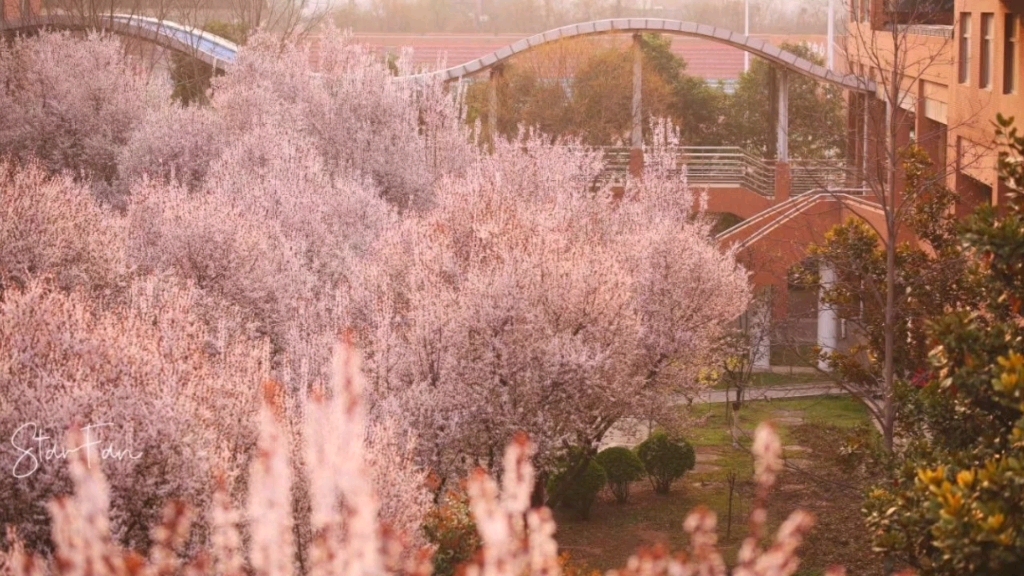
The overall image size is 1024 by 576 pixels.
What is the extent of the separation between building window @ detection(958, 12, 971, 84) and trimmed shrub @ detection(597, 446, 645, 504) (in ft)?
39.7

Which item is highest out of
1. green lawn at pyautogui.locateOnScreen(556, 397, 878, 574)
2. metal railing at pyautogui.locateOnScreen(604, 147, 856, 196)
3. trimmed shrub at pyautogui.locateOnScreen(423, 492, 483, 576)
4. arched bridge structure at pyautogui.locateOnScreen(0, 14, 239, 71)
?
arched bridge structure at pyautogui.locateOnScreen(0, 14, 239, 71)

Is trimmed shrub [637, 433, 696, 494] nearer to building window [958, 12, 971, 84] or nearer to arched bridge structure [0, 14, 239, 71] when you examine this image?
building window [958, 12, 971, 84]

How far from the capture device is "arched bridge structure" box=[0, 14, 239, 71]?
45094mm

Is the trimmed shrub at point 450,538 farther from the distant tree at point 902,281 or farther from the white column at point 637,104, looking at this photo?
the white column at point 637,104

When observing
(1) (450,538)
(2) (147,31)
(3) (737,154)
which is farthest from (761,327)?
(2) (147,31)

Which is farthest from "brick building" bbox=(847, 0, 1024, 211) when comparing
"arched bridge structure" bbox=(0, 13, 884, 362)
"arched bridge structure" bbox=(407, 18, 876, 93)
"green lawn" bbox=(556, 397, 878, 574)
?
"green lawn" bbox=(556, 397, 878, 574)

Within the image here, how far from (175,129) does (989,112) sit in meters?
20.3

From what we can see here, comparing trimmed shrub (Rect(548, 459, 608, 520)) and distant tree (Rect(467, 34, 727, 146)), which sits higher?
distant tree (Rect(467, 34, 727, 146))

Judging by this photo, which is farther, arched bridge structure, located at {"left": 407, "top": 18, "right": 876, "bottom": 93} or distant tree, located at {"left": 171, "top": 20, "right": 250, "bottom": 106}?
distant tree, located at {"left": 171, "top": 20, "right": 250, "bottom": 106}

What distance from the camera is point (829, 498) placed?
82.7ft

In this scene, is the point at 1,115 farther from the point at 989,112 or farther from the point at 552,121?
the point at 989,112

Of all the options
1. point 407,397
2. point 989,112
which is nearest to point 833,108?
point 989,112

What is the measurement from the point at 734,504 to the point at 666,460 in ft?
5.74
